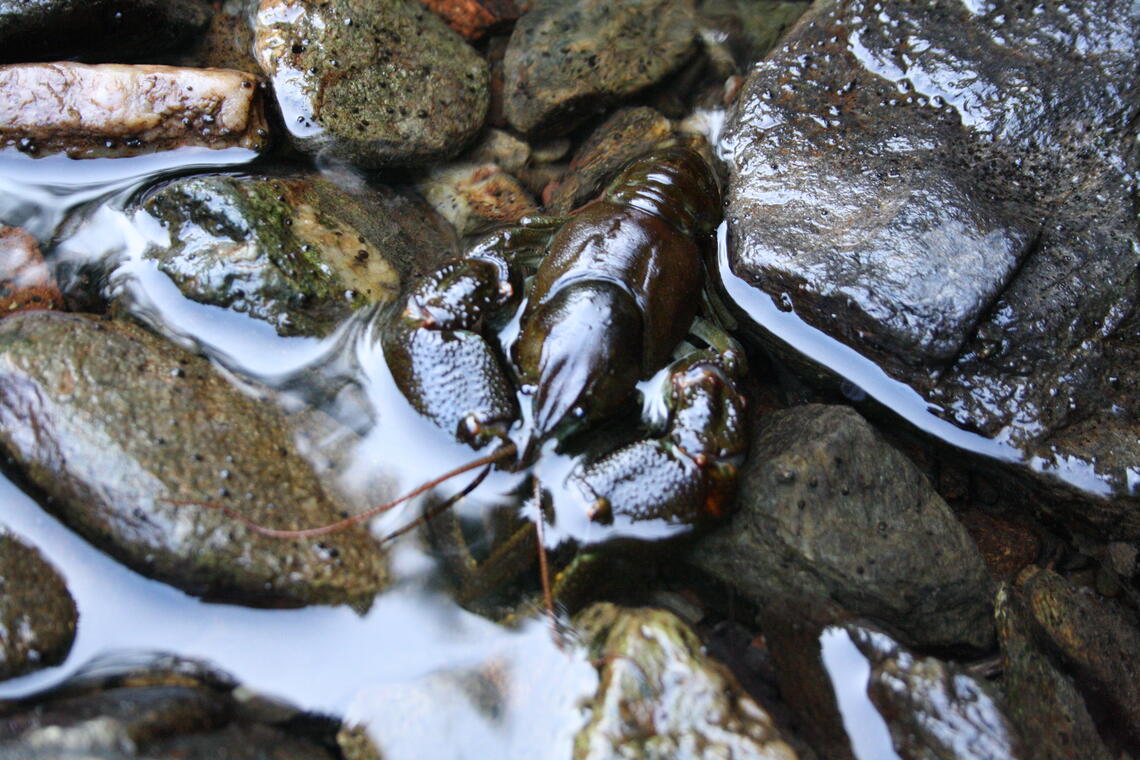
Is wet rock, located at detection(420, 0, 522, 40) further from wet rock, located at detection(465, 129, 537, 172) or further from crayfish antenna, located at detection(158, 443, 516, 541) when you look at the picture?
crayfish antenna, located at detection(158, 443, 516, 541)

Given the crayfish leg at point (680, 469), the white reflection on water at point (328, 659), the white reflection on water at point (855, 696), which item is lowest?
the white reflection on water at point (328, 659)

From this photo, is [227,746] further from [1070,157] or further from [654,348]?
[1070,157]

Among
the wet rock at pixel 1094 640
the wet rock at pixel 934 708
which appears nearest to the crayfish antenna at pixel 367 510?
the wet rock at pixel 934 708

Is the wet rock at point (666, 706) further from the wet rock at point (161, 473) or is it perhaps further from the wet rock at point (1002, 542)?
the wet rock at point (1002, 542)

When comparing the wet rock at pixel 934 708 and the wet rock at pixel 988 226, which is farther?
the wet rock at pixel 988 226

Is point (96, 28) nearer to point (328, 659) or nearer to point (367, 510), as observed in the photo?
point (367, 510)

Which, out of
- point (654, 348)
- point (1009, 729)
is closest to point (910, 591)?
point (1009, 729)
